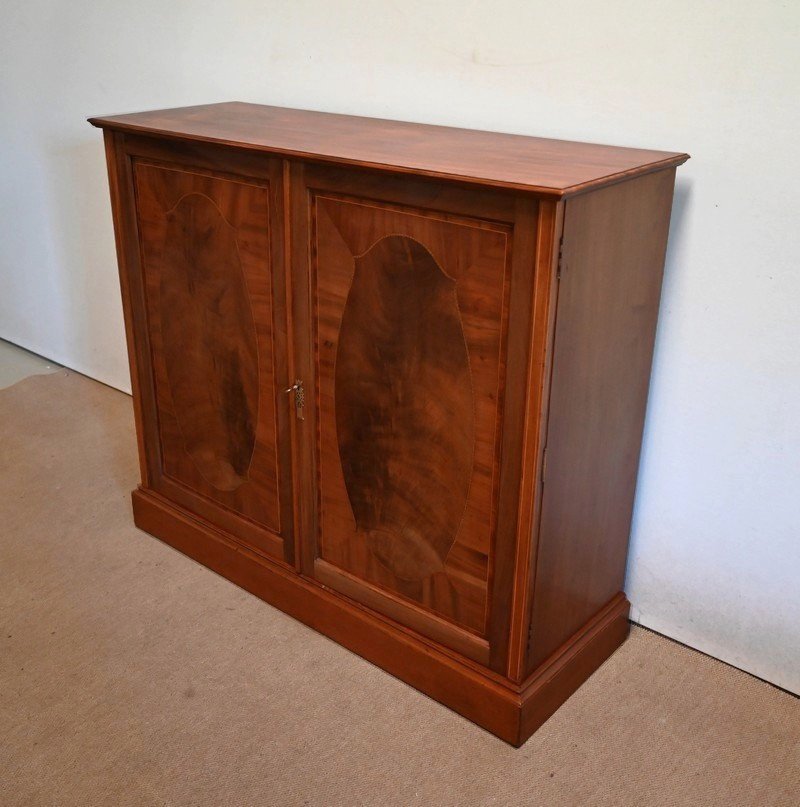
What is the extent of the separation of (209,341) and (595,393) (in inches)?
33.6

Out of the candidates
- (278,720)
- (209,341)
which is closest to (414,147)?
(209,341)

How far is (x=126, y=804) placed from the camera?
1565 millimetres

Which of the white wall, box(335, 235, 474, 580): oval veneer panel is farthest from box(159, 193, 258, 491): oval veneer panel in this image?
the white wall

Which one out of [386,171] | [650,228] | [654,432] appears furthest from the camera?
[654,432]

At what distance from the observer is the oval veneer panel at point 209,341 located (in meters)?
1.90

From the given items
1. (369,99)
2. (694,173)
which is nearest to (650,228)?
(694,173)

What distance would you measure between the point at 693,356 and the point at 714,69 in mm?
510

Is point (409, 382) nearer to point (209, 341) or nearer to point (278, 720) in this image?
point (209, 341)

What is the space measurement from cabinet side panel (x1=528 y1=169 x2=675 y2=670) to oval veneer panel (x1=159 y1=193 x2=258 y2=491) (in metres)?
0.70

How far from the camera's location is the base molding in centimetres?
170

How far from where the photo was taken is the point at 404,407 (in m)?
1.67

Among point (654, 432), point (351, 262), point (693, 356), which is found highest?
point (351, 262)

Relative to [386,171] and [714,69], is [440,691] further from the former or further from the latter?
[714,69]

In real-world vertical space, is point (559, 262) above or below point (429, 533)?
above
